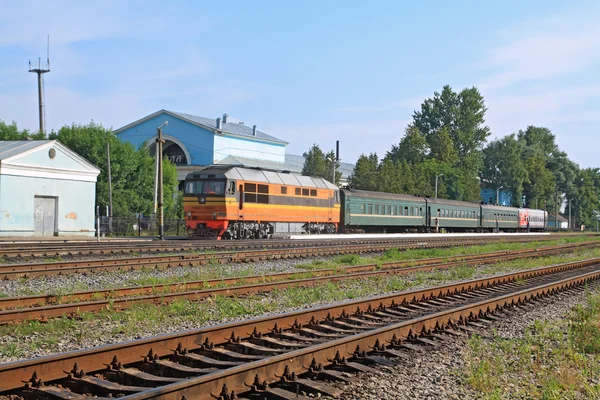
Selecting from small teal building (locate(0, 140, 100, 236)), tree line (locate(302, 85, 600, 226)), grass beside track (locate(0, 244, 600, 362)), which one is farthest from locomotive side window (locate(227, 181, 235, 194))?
tree line (locate(302, 85, 600, 226))

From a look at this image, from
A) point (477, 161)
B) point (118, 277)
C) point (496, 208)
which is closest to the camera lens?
point (118, 277)

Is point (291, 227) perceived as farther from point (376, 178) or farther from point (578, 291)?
point (376, 178)

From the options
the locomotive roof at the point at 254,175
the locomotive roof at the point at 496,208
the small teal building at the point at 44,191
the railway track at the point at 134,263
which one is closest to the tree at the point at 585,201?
the locomotive roof at the point at 496,208

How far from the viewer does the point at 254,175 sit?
3170cm

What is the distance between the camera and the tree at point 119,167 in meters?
49.1

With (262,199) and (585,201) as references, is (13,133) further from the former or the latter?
(585,201)

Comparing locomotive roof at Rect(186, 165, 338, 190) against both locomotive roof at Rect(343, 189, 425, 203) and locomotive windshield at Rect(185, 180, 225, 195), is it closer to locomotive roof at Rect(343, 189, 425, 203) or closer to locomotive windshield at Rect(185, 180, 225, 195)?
locomotive windshield at Rect(185, 180, 225, 195)

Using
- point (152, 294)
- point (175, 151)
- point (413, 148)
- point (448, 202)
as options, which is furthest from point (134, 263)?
point (413, 148)

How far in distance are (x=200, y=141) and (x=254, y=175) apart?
35660mm

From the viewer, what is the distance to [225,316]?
10164 millimetres

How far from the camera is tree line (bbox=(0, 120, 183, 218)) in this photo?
49062mm

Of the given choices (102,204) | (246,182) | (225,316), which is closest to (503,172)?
(102,204)

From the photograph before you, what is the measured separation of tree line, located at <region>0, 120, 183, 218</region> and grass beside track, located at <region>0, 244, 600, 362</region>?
121 ft

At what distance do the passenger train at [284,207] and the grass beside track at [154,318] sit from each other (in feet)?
51.0
